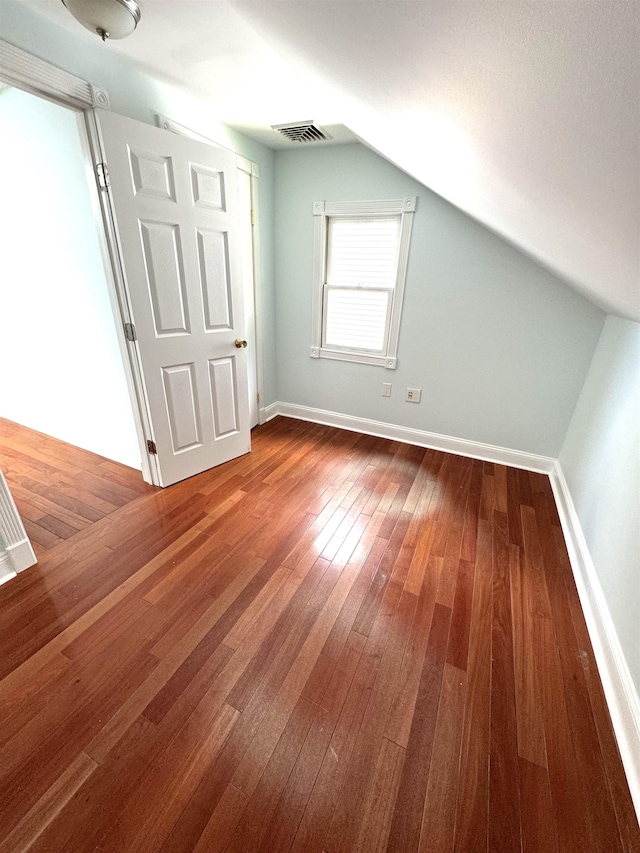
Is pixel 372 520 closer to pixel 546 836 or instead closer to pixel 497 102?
pixel 546 836

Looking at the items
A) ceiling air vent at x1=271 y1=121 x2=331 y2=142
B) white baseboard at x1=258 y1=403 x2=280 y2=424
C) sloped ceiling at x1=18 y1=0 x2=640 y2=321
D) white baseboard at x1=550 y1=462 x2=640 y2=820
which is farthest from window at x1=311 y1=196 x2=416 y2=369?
white baseboard at x1=550 y1=462 x2=640 y2=820

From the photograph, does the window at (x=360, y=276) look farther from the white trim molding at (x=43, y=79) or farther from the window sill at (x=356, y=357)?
the white trim molding at (x=43, y=79)

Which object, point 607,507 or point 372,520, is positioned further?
point 372,520

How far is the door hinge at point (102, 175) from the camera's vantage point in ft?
5.39

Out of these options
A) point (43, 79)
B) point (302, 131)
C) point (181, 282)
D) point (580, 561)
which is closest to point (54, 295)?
point (181, 282)

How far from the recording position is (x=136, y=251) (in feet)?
5.96

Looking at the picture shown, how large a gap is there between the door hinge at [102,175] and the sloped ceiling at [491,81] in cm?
50

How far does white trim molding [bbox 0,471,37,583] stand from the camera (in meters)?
1.49

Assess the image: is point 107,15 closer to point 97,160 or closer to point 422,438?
point 97,160

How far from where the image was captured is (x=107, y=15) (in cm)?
127

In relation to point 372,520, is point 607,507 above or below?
above

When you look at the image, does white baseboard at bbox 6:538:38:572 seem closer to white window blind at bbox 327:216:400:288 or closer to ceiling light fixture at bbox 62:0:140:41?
ceiling light fixture at bbox 62:0:140:41

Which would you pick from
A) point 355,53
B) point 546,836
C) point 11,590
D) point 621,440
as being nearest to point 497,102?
point 355,53

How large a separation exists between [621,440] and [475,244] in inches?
65.6
